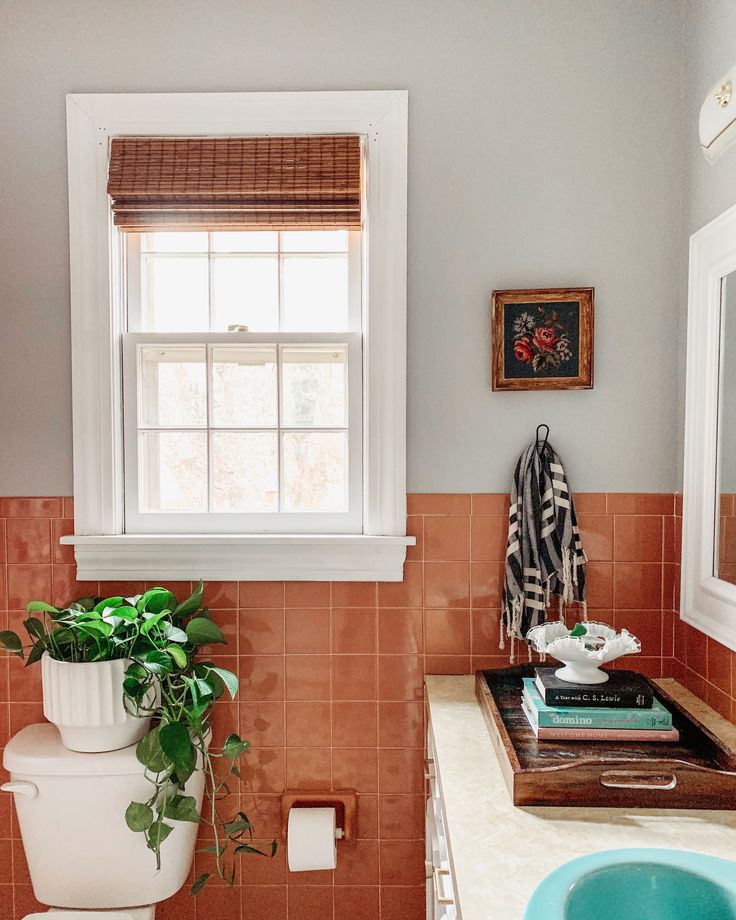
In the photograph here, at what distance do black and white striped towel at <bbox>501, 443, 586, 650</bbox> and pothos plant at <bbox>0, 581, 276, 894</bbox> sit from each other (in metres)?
0.77

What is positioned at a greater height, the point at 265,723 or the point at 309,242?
the point at 309,242

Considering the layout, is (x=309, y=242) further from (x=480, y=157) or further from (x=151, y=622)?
(x=151, y=622)

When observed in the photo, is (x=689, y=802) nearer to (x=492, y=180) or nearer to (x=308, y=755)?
(x=308, y=755)

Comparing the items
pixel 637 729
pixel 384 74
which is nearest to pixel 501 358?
pixel 384 74

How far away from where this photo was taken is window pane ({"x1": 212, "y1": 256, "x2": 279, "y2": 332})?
1940mm

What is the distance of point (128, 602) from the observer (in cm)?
171

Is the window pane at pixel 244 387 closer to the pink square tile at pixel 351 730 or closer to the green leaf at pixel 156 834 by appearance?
the pink square tile at pixel 351 730

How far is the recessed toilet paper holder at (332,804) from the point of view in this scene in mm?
1838

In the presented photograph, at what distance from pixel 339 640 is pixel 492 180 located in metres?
1.35

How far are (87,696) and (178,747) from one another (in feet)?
0.88

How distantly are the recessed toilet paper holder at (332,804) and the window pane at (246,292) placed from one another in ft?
4.40

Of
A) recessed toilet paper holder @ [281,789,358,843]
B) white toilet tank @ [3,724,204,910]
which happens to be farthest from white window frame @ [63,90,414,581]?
recessed toilet paper holder @ [281,789,358,843]

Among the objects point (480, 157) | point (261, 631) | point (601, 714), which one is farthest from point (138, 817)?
point (480, 157)

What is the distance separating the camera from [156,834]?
1.52 meters
